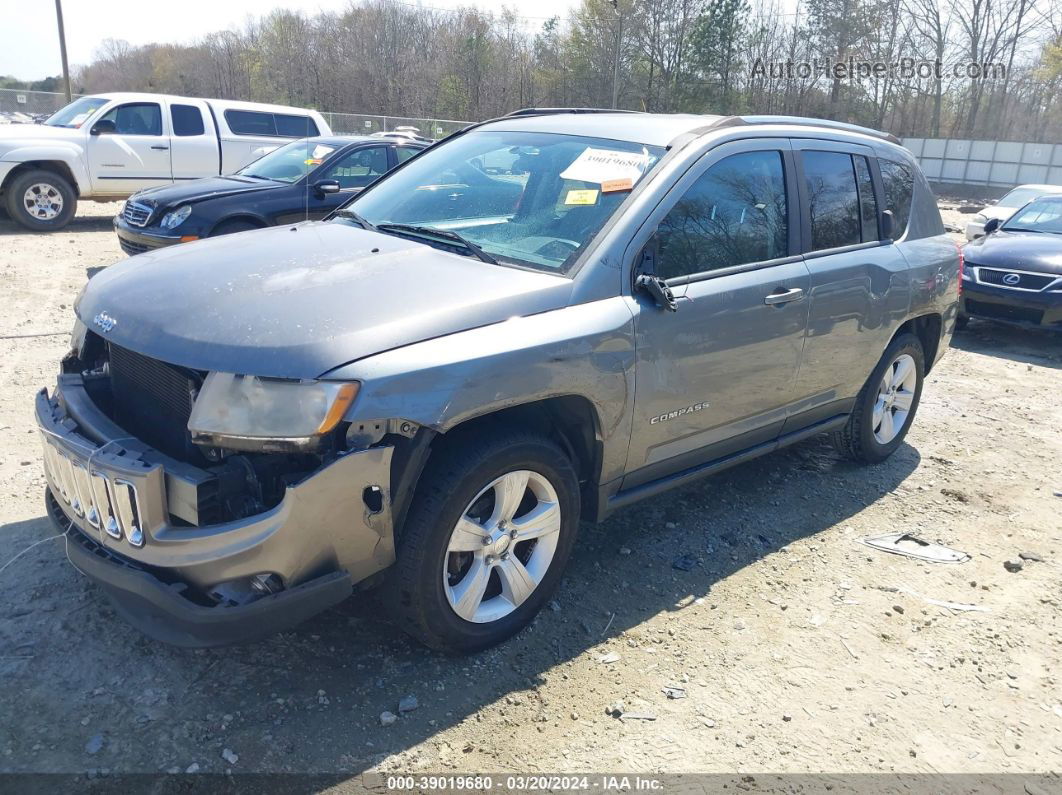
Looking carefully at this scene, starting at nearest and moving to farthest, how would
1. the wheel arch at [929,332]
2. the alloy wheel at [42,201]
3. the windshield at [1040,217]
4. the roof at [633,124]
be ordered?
the roof at [633,124] → the wheel arch at [929,332] → the windshield at [1040,217] → the alloy wheel at [42,201]

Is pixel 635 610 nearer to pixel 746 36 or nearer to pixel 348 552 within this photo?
pixel 348 552

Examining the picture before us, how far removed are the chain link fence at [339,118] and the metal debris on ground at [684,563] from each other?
2526 cm

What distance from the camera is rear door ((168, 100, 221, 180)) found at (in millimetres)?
12906

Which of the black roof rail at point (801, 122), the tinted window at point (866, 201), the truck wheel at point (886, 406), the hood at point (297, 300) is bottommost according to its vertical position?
the truck wheel at point (886, 406)

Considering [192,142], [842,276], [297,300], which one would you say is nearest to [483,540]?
[297,300]

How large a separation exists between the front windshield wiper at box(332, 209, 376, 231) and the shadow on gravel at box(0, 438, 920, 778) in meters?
1.68

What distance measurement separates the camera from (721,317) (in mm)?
3564

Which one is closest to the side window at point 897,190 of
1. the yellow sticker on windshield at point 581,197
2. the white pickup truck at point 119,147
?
the yellow sticker on windshield at point 581,197

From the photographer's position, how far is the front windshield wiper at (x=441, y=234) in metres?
3.28

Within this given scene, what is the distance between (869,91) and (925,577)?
4917 cm

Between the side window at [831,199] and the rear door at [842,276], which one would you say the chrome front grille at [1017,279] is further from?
the side window at [831,199]

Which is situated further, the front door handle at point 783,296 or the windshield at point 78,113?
the windshield at point 78,113

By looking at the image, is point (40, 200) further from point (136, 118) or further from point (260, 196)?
point (260, 196)

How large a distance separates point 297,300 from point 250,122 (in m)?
12.2
